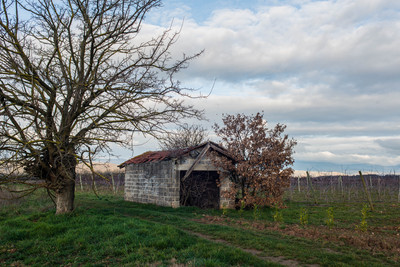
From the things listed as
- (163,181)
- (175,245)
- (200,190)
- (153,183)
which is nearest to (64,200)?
(175,245)

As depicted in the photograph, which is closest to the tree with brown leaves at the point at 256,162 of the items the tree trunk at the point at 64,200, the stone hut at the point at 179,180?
the stone hut at the point at 179,180

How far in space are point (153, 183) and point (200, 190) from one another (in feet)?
9.53

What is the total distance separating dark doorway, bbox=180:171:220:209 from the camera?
1880cm

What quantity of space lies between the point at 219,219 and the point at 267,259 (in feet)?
20.4

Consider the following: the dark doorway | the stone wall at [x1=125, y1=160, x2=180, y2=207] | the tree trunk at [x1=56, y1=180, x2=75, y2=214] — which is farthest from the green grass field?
the dark doorway

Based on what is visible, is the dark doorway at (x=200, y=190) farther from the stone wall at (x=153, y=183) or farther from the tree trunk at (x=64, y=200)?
the tree trunk at (x=64, y=200)

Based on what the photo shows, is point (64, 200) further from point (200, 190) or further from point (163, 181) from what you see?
point (200, 190)

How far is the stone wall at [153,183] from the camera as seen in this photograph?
55.0ft

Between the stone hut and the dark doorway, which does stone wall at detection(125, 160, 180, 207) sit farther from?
the dark doorway

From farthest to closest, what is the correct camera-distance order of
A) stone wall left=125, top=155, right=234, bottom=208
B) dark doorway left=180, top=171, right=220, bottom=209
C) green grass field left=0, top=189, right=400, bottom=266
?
dark doorway left=180, top=171, right=220, bottom=209
stone wall left=125, top=155, right=234, bottom=208
green grass field left=0, top=189, right=400, bottom=266

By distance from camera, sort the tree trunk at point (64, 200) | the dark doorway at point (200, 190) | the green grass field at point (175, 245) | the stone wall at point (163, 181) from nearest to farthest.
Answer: the green grass field at point (175, 245) < the tree trunk at point (64, 200) < the stone wall at point (163, 181) < the dark doorway at point (200, 190)

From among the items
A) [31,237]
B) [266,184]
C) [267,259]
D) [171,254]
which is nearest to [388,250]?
[267,259]

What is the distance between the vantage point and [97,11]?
10.5 meters

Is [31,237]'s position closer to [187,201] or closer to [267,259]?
[267,259]
